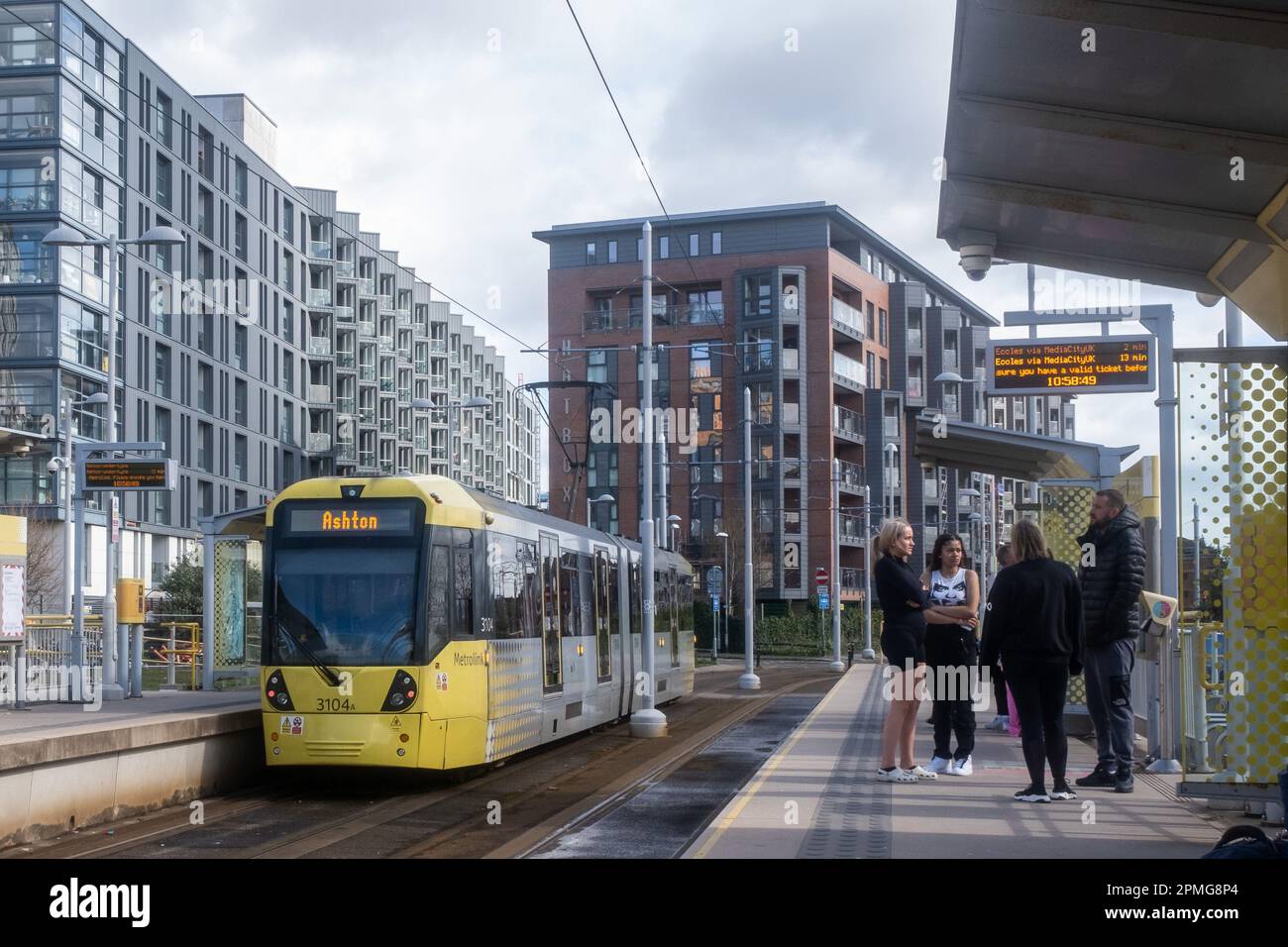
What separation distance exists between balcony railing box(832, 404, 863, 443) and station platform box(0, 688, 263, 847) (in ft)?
216

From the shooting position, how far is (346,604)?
14164 millimetres

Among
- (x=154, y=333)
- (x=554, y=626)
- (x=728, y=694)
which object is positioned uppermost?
(x=154, y=333)

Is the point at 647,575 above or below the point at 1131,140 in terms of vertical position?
below

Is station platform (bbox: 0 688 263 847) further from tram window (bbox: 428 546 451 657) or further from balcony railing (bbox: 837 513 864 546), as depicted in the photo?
balcony railing (bbox: 837 513 864 546)

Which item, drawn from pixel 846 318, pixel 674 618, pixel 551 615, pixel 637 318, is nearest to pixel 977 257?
pixel 551 615

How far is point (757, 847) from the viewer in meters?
8.52

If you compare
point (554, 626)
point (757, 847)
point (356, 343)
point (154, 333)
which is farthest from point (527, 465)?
point (757, 847)

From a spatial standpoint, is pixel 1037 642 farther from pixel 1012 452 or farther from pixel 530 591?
pixel 530 591

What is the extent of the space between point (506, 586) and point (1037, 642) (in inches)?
269

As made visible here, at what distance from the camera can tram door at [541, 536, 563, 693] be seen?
17781 mm

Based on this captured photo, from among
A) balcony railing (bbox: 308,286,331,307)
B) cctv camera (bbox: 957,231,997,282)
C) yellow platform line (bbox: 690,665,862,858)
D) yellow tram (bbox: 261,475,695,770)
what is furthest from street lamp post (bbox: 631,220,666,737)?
balcony railing (bbox: 308,286,331,307)

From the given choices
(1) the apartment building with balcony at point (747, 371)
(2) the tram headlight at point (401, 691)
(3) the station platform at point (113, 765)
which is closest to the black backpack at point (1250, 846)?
(3) the station platform at point (113, 765)

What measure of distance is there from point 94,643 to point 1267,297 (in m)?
23.0
